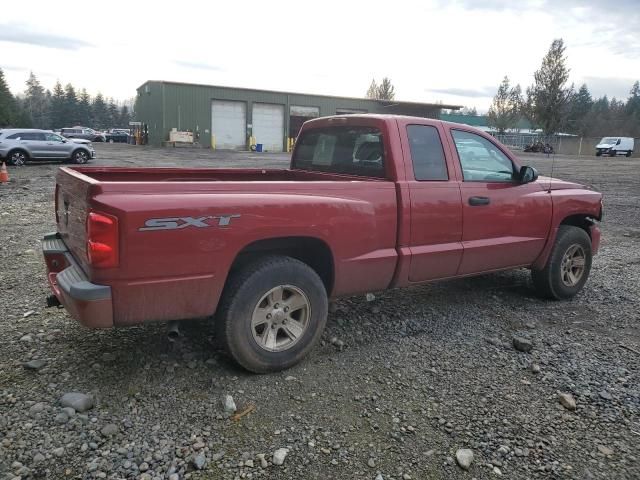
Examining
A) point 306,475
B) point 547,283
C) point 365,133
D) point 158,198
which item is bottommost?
point 306,475

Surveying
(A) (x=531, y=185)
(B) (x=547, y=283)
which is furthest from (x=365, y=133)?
(B) (x=547, y=283)

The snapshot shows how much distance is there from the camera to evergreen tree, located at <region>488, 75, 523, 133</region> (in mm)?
70375

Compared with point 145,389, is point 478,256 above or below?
above

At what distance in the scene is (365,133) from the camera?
4.41m

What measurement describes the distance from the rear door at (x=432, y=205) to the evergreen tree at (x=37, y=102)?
10310cm

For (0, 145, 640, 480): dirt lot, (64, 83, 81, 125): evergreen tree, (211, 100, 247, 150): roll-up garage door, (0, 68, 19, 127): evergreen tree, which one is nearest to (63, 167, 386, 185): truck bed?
(0, 145, 640, 480): dirt lot

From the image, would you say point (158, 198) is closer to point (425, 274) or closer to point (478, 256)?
point (425, 274)

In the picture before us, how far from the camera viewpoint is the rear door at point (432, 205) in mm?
4125

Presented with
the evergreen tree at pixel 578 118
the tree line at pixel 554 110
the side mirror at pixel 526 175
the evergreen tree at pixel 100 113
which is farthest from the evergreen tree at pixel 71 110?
the side mirror at pixel 526 175

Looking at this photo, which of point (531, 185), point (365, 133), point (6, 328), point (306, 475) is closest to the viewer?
point (306, 475)

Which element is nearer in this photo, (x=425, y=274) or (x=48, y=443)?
(x=48, y=443)

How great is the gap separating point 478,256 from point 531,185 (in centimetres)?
104

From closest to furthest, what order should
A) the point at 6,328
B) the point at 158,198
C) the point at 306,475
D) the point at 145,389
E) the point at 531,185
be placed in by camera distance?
the point at 306,475 → the point at 158,198 → the point at 145,389 → the point at 6,328 → the point at 531,185

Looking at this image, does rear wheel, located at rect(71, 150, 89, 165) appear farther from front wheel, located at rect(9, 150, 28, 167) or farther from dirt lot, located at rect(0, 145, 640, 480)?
dirt lot, located at rect(0, 145, 640, 480)
